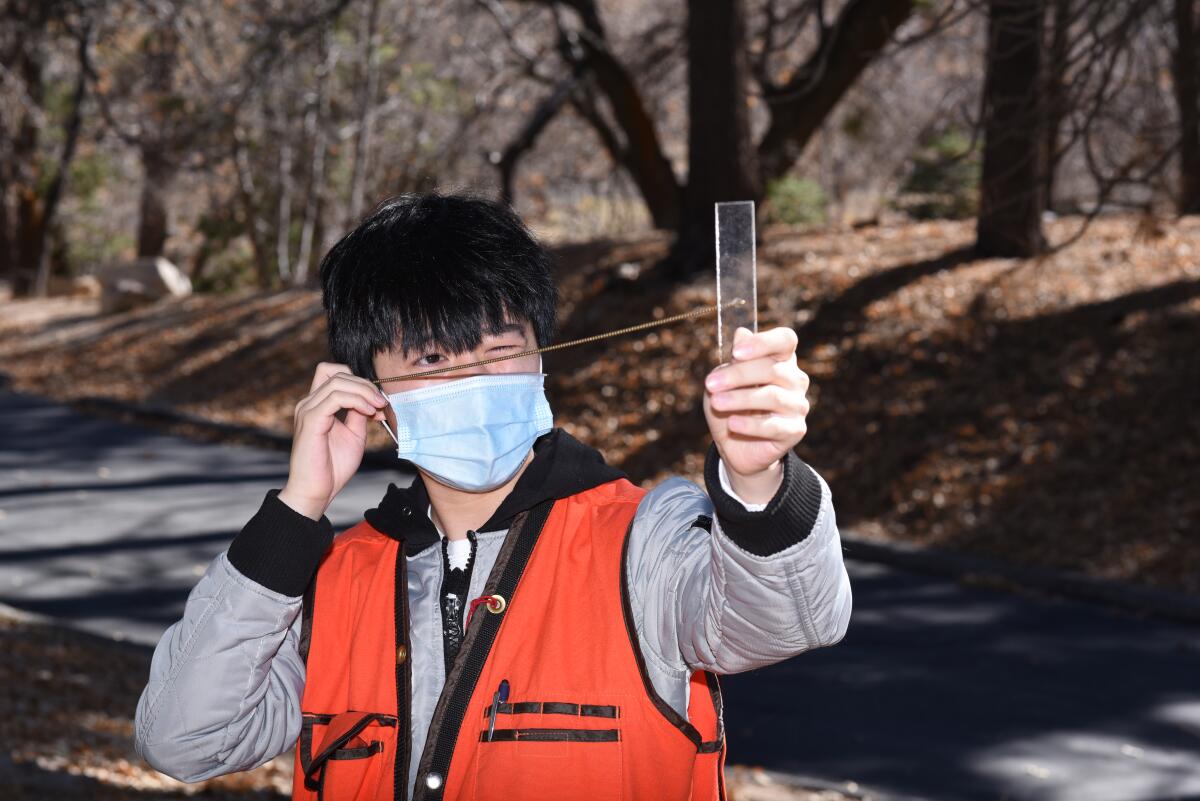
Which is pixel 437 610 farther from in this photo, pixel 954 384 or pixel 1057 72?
pixel 954 384

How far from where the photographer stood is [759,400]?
175 cm

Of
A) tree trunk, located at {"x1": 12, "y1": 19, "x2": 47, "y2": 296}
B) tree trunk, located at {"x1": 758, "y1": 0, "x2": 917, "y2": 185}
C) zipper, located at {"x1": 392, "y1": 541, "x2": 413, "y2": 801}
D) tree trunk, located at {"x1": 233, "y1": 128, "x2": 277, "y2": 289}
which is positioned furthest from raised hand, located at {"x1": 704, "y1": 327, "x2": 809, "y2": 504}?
tree trunk, located at {"x1": 12, "y1": 19, "x2": 47, "y2": 296}

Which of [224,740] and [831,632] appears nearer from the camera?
[831,632]

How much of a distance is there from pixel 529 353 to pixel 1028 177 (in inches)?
460

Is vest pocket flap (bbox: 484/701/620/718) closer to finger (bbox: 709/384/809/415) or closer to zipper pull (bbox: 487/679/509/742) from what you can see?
zipper pull (bbox: 487/679/509/742)

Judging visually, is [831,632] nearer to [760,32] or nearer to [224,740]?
[224,740]

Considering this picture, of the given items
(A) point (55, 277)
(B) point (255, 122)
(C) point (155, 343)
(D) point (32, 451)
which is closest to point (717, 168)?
(D) point (32, 451)

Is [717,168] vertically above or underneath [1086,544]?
above

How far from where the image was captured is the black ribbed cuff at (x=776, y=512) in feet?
6.17

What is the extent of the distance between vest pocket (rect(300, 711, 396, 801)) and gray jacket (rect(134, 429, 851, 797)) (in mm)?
52

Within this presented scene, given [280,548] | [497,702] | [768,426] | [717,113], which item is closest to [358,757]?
[497,702]

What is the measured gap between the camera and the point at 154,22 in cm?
2125

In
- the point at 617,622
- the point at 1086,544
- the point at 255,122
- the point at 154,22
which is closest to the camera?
the point at 617,622

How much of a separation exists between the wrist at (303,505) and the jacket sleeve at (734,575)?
20.1 inches
